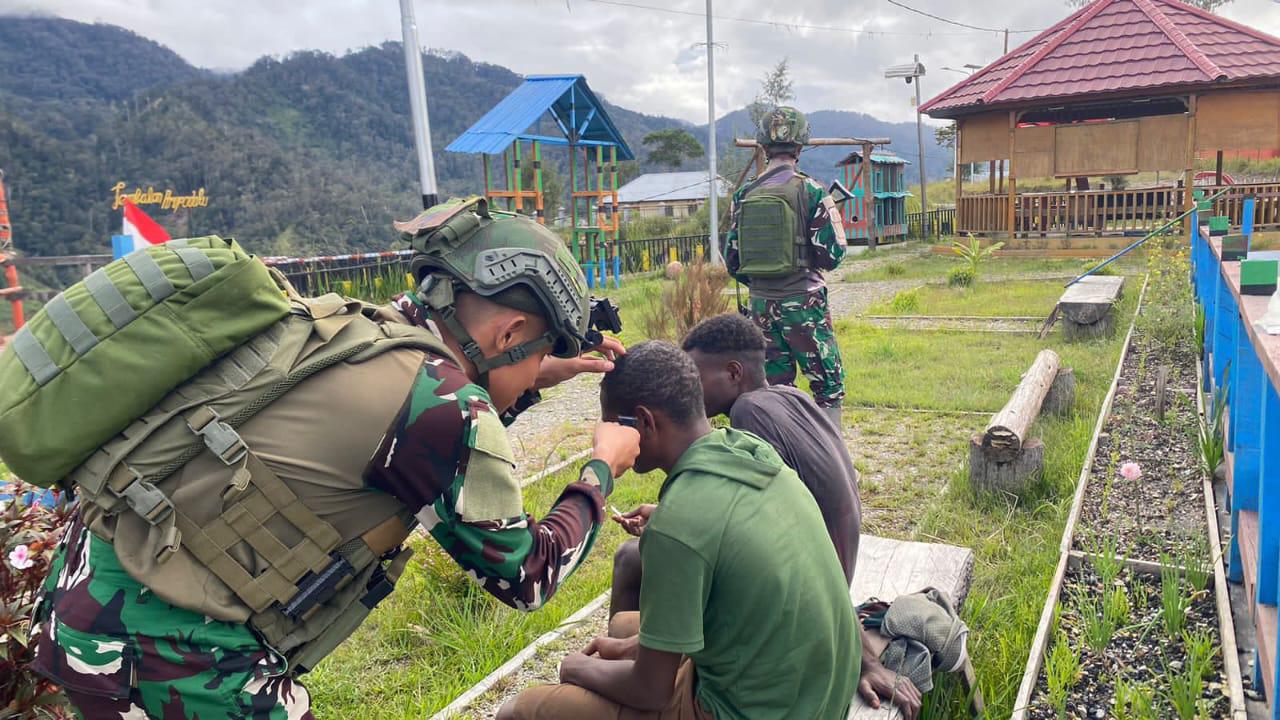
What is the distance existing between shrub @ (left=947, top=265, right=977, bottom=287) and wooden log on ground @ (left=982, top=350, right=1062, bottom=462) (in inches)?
307

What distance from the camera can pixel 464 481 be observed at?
1533mm

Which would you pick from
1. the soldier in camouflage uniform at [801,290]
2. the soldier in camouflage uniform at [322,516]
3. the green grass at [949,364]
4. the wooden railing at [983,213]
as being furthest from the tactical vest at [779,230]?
the wooden railing at [983,213]

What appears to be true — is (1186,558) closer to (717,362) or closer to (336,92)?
(717,362)

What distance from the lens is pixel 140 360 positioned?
1383 millimetres

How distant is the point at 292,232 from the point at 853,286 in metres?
26.1

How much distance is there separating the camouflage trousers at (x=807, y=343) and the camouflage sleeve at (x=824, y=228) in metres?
0.23

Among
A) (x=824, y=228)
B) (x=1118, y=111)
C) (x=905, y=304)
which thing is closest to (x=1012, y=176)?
(x=1118, y=111)

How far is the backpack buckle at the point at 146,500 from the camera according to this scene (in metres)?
1.39

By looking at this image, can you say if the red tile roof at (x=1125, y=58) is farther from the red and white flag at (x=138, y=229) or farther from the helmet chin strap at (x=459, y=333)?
the helmet chin strap at (x=459, y=333)

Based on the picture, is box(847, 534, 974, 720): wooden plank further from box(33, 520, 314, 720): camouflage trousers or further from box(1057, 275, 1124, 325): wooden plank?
box(1057, 275, 1124, 325): wooden plank

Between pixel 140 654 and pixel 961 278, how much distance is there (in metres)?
13.3

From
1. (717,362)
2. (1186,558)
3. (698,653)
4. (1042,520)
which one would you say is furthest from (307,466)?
(1042,520)

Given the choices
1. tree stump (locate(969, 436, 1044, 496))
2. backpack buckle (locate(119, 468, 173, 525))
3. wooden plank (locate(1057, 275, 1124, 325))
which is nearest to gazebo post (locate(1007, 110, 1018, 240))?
wooden plank (locate(1057, 275, 1124, 325))

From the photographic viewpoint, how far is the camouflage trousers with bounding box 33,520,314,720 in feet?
4.81
